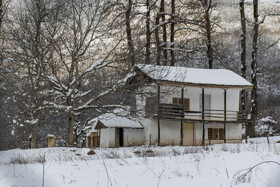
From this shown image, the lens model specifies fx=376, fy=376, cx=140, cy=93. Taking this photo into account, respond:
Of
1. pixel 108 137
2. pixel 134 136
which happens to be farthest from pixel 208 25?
pixel 108 137

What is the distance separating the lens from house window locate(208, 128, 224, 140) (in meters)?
31.7

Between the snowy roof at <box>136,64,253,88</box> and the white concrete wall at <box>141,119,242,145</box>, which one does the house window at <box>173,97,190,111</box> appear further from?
the snowy roof at <box>136,64,253,88</box>

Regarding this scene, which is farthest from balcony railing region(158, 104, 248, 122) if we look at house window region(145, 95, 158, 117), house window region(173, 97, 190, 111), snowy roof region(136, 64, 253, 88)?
house window region(145, 95, 158, 117)

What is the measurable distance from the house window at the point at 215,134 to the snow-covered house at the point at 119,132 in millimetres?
5735

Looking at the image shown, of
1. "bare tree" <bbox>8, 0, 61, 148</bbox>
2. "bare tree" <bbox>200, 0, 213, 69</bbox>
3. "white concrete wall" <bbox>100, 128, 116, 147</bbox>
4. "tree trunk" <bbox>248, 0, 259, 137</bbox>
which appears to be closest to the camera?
"bare tree" <bbox>8, 0, 61, 148</bbox>

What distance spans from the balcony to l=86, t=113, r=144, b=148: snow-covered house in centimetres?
241

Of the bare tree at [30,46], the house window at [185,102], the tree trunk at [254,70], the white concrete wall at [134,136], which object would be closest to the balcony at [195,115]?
the house window at [185,102]

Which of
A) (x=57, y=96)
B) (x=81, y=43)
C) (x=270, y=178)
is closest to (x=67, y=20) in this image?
(x=81, y=43)

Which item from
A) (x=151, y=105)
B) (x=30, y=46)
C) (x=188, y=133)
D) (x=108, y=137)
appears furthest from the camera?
(x=108, y=137)

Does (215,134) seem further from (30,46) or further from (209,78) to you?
(30,46)

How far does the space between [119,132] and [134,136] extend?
2872 mm

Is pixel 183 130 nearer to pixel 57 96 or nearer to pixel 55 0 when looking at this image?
pixel 57 96

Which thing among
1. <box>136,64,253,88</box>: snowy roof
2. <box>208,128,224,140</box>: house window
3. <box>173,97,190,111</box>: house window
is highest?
<box>136,64,253,88</box>: snowy roof

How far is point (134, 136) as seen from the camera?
105 feet
